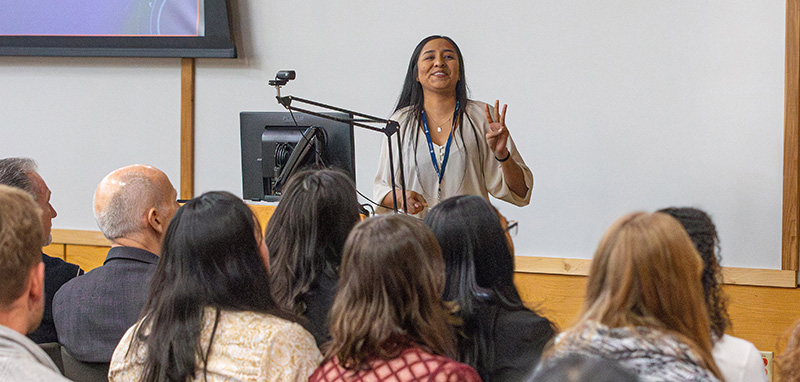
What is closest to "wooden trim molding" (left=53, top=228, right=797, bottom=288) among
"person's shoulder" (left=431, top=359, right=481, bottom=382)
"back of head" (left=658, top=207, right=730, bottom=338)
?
"back of head" (left=658, top=207, right=730, bottom=338)

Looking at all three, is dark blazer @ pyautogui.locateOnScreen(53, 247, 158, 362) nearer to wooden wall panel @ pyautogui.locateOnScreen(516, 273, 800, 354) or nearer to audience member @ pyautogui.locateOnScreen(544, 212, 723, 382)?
audience member @ pyautogui.locateOnScreen(544, 212, 723, 382)

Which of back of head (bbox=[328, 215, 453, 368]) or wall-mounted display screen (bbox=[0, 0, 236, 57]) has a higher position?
wall-mounted display screen (bbox=[0, 0, 236, 57])

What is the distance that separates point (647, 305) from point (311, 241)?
35.4 inches

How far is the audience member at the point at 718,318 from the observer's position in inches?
57.7

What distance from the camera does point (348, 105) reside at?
4.29m

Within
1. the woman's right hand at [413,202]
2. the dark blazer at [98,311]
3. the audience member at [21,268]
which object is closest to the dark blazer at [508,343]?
the audience member at [21,268]

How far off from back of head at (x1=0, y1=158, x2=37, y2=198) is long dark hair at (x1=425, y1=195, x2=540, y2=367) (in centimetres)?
157

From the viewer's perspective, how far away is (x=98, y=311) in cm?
197

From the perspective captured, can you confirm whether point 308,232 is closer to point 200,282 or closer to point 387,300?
point 200,282

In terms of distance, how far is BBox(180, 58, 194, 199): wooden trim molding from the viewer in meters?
4.57

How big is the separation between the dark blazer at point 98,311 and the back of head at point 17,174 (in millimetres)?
692

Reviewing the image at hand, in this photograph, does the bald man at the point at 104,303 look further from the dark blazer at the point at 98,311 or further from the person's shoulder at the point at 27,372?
the person's shoulder at the point at 27,372

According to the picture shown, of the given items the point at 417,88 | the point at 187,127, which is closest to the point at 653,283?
the point at 417,88

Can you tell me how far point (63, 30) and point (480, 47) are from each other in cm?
257
